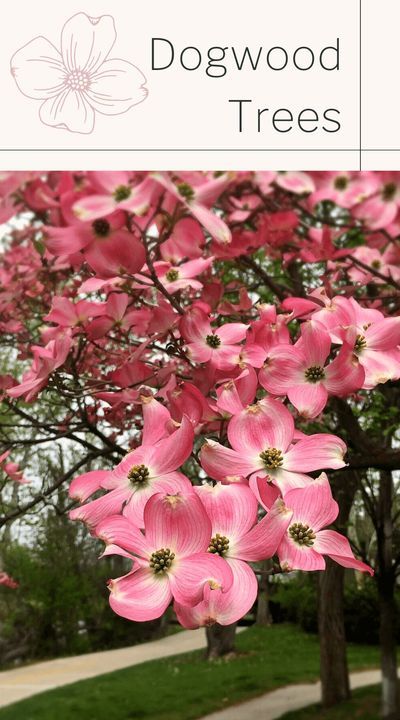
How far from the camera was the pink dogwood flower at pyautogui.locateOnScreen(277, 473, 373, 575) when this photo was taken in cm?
47

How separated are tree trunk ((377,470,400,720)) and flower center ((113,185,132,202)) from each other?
2.70 meters

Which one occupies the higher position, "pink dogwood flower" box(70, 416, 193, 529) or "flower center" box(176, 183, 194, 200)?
"flower center" box(176, 183, 194, 200)

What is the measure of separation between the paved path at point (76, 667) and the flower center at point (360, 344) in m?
5.00

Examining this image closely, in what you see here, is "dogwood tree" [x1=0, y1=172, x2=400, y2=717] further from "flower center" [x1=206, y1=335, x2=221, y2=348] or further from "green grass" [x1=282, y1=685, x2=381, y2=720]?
"green grass" [x1=282, y1=685, x2=381, y2=720]

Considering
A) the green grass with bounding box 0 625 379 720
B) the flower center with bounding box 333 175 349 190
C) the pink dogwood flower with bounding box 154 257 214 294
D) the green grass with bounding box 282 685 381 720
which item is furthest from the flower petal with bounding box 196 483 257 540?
the green grass with bounding box 0 625 379 720
